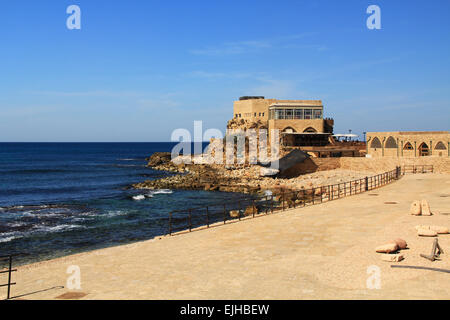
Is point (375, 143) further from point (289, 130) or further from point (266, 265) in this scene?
point (266, 265)

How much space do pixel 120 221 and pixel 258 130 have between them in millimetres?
44039

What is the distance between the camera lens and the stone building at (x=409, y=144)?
4856 cm

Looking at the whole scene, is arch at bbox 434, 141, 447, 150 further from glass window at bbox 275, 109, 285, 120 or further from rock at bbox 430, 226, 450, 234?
rock at bbox 430, 226, 450, 234

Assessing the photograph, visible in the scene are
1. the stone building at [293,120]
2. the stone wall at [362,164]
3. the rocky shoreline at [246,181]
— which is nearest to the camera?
the stone wall at [362,164]

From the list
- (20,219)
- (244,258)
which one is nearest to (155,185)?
(20,219)

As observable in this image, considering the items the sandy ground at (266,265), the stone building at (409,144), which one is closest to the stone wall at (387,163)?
the stone building at (409,144)

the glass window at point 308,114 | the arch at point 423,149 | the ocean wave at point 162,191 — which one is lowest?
the ocean wave at point 162,191

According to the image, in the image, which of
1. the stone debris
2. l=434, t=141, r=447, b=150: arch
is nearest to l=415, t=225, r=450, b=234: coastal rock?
the stone debris

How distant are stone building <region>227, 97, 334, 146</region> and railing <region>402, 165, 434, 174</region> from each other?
23585mm

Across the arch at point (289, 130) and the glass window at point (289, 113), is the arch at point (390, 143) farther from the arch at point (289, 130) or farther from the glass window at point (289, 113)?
the glass window at point (289, 113)

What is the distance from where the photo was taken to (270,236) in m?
16.8

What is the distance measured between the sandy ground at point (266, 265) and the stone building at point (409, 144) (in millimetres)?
31503

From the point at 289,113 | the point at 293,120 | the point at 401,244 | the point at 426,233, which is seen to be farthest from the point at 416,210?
the point at 289,113

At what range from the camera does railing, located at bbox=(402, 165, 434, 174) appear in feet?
136
